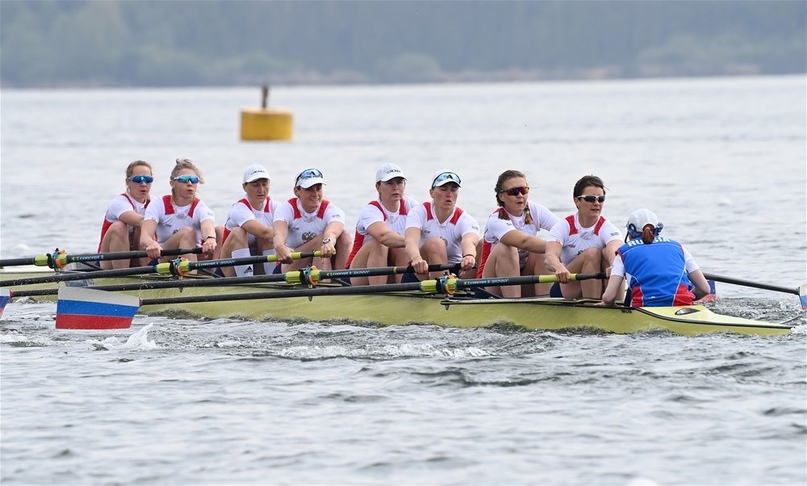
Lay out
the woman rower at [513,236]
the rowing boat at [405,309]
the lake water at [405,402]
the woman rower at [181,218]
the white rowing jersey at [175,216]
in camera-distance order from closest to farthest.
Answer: the lake water at [405,402], the rowing boat at [405,309], the woman rower at [513,236], the woman rower at [181,218], the white rowing jersey at [175,216]

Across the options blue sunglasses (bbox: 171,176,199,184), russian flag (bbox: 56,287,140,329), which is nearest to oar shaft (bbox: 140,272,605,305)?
russian flag (bbox: 56,287,140,329)

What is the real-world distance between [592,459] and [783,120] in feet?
186

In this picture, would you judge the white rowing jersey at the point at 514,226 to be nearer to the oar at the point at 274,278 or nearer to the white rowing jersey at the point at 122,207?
the oar at the point at 274,278

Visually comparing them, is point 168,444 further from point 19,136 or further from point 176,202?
point 19,136

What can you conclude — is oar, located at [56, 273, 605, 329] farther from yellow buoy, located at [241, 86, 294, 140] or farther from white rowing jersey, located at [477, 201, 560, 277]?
yellow buoy, located at [241, 86, 294, 140]

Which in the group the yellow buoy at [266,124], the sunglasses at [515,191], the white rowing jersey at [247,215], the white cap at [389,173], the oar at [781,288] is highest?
the yellow buoy at [266,124]

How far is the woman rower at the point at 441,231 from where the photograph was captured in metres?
11.7

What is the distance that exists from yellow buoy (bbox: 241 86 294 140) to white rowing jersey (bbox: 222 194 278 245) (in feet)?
122

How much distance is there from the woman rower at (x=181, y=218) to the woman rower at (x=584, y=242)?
398 cm

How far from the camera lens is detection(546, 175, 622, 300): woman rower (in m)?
11.0

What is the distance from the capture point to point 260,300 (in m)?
12.8

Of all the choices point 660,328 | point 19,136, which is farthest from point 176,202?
point 19,136

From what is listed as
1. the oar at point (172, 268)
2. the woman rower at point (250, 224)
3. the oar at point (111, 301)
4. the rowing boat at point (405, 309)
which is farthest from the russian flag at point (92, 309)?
the woman rower at point (250, 224)

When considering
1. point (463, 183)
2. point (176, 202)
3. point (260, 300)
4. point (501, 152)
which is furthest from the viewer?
point (501, 152)
